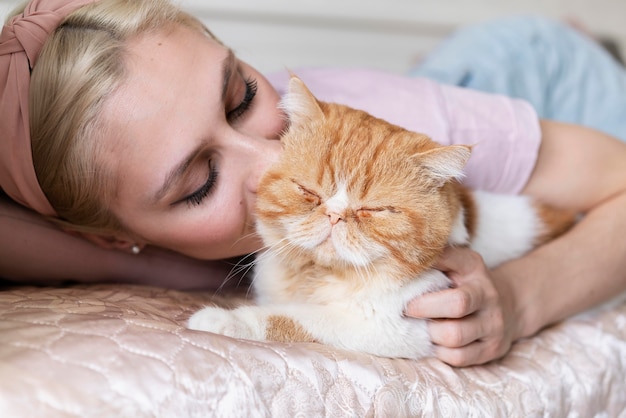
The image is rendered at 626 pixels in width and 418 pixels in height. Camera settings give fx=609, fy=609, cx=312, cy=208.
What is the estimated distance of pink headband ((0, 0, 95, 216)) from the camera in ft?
3.72

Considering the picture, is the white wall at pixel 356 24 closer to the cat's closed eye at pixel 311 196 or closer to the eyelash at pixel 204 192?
the eyelash at pixel 204 192

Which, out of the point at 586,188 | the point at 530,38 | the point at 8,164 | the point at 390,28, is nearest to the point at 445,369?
the point at 586,188

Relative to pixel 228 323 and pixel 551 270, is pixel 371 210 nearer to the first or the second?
pixel 228 323

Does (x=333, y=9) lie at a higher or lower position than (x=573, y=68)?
higher

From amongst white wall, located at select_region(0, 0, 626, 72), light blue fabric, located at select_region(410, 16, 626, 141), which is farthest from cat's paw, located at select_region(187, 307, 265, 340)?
white wall, located at select_region(0, 0, 626, 72)

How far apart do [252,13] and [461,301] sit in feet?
6.61

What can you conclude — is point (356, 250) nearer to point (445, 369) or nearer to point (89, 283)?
point (445, 369)

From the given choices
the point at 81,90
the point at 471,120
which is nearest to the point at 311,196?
the point at 81,90

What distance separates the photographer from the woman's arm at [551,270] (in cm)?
113

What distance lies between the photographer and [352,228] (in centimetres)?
104

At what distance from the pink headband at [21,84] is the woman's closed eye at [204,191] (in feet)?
0.99

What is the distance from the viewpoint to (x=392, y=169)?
Result: 3.57 ft

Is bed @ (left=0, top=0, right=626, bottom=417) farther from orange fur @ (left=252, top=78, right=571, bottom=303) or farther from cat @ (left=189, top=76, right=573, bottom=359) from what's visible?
orange fur @ (left=252, top=78, right=571, bottom=303)

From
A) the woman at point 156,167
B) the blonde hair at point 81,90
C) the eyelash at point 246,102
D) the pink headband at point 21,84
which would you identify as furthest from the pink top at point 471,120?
the pink headband at point 21,84
